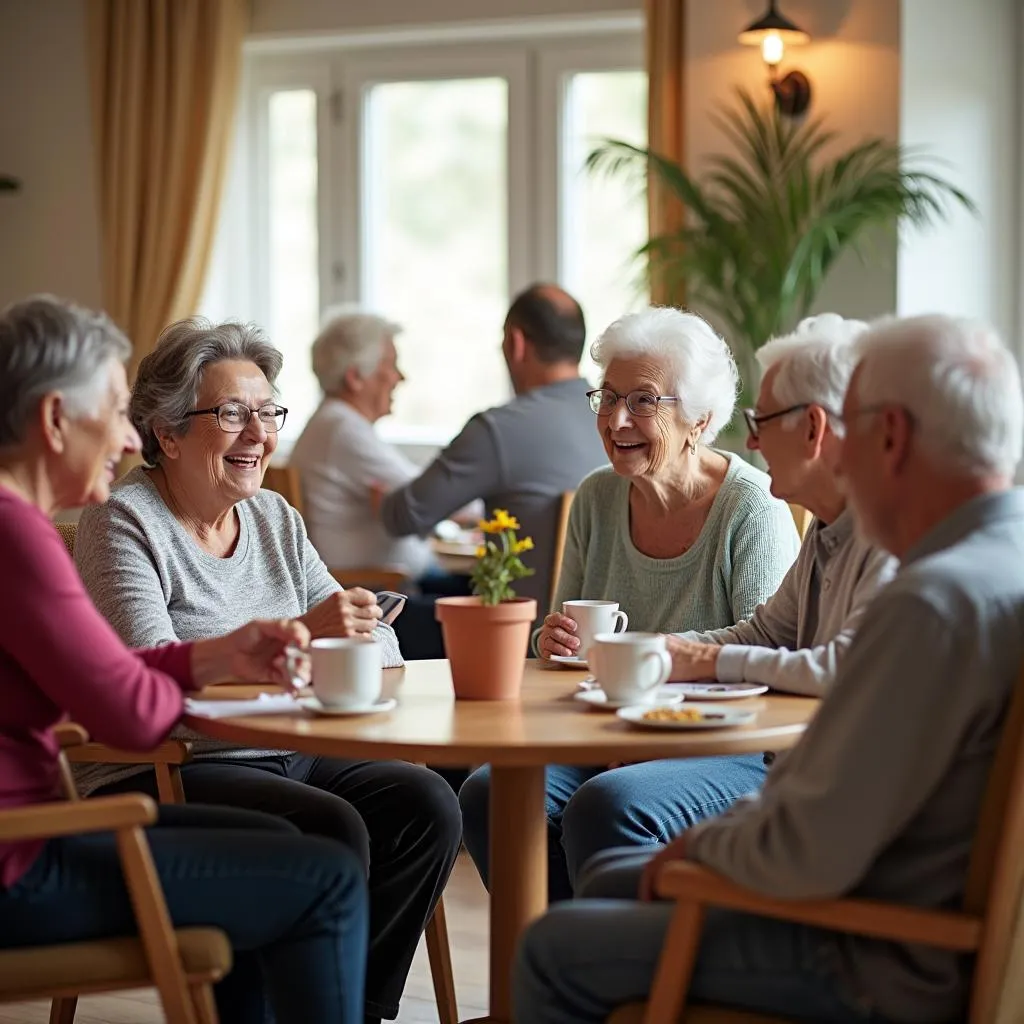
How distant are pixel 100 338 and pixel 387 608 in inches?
32.2

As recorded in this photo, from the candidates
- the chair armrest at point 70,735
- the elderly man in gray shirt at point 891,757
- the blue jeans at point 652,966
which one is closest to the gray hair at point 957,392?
the elderly man in gray shirt at point 891,757

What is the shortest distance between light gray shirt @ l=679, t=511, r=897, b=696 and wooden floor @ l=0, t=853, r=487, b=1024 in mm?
925

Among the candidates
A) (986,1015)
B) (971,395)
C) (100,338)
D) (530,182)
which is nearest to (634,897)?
(986,1015)

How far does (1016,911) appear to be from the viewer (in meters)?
1.55

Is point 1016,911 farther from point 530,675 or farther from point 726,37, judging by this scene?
point 726,37

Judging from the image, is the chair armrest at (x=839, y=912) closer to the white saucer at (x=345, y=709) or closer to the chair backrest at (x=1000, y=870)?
the chair backrest at (x=1000, y=870)

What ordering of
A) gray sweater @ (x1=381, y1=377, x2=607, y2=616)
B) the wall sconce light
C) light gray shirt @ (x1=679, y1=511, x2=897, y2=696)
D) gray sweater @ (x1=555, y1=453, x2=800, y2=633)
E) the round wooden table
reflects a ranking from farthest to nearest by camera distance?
the wall sconce light
gray sweater @ (x1=381, y1=377, x2=607, y2=616)
gray sweater @ (x1=555, y1=453, x2=800, y2=633)
light gray shirt @ (x1=679, y1=511, x2=897, y2=696)
the round wooden table

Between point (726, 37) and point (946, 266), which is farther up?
point (726, 37)

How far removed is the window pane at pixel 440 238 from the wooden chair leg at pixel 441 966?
3.77 m

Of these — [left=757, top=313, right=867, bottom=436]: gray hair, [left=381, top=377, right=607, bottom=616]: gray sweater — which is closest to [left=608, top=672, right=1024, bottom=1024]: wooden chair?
[left=757, top=313, right=867, bottom=436]: gray hair

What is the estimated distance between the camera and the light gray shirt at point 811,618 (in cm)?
213

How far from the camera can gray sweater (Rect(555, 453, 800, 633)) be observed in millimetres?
2613

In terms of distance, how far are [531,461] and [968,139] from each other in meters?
2.05

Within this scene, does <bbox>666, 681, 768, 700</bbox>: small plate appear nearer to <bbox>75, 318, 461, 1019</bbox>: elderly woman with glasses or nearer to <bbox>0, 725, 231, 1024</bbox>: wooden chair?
<bbox>75, 318, 461, 1019</bbox>: elderly woman with glasses
